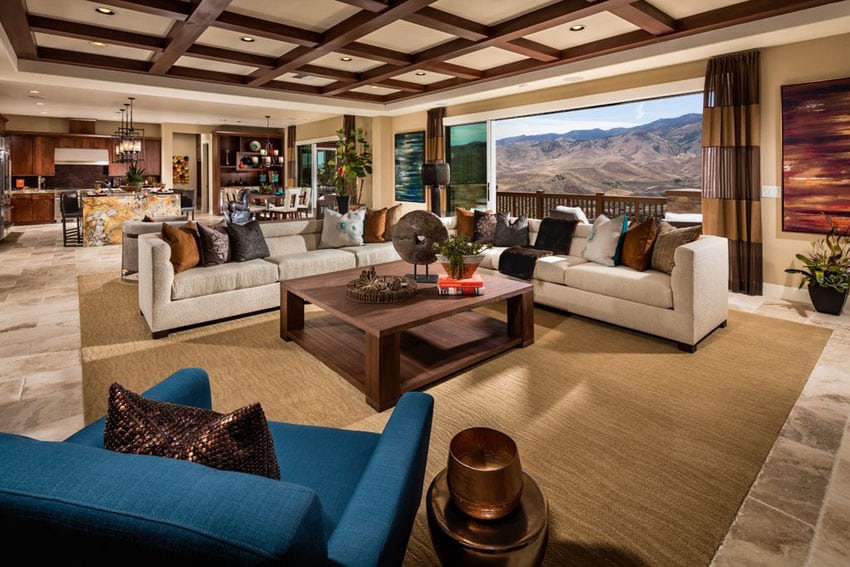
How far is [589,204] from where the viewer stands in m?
8.73

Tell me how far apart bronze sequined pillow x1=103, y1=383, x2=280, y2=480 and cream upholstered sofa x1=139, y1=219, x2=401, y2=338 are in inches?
127

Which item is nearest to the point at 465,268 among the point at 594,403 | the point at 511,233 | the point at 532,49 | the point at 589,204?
the point at 594,403

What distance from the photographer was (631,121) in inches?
454

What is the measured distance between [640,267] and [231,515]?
3952 millimetres

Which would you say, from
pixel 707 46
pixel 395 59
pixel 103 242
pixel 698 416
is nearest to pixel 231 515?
pixel 698 416

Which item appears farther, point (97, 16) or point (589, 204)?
point (589, 204)

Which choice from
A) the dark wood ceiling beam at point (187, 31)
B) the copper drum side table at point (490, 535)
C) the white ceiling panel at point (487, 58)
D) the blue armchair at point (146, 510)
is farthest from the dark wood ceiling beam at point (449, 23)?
the blue armchair at point (146, 510)

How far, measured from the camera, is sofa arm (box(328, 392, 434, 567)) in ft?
3.07

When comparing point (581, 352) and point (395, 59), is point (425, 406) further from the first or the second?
point (395, 59)

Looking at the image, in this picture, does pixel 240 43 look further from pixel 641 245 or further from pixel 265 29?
pixel 641 245

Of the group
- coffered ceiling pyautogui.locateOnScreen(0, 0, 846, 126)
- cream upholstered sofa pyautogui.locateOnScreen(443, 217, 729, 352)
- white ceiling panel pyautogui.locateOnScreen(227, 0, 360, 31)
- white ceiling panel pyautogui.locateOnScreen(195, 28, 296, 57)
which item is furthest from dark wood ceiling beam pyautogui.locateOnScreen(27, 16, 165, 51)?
cream upholstered sofa pyautogui.locateOnScreen(443, 217, 729, 352)

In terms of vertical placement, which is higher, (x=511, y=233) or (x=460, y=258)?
(x=511, y=233)

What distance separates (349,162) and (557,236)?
5.79 metres

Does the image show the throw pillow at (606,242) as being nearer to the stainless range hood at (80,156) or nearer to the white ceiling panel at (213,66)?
the white ceiling panel at (213,66)
